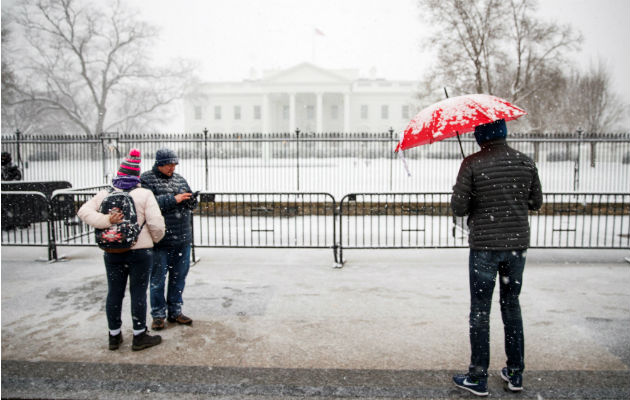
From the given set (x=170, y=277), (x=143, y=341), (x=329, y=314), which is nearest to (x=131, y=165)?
(x=170, y=277)

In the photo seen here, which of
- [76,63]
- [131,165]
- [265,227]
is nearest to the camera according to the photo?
[131,165]

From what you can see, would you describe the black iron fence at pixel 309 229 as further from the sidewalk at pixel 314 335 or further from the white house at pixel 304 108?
the white house at pixel 304 108

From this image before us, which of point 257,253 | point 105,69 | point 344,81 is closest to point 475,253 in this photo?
point 257,253

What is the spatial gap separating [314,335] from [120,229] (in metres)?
2.19

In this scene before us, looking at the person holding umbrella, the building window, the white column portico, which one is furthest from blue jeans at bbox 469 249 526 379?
the building window

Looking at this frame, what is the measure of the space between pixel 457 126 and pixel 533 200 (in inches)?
32.0

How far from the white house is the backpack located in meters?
61.6

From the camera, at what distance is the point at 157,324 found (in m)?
4.72

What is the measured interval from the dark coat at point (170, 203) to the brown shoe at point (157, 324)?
823 millimetres

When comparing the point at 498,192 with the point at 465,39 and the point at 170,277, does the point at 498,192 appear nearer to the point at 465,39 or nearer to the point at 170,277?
the point at 170,277

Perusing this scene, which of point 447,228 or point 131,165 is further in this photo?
point 447,228

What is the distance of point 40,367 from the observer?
155 inches

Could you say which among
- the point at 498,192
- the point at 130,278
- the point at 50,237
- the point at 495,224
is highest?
the point at 498,192

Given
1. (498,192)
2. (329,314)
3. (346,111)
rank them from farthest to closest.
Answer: (346,111) → (329,314) → (498,192)
